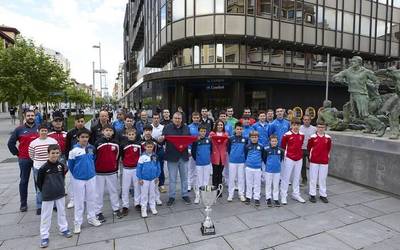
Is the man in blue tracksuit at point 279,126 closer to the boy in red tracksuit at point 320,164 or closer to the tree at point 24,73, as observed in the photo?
the boy in red tracksuit at point 320,164

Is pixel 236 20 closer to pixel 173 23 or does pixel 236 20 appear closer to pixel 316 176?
pixel 173 23

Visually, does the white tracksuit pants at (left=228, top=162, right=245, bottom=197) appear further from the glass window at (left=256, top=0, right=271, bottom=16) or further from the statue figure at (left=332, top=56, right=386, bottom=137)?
the glass window at (left=256, top=0, right=271, bottom=16)

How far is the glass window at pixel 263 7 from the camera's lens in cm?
2252

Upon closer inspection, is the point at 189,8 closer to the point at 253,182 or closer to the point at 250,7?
the point at 250,7

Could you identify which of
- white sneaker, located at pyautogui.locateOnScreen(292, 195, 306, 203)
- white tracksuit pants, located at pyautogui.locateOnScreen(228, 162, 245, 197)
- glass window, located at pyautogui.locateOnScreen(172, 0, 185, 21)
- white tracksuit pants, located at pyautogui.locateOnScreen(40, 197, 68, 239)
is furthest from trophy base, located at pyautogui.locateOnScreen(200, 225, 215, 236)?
glass window, located at pyautogui.locateOnScreen(172, 0, 185, 21)

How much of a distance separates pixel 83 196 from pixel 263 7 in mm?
21812

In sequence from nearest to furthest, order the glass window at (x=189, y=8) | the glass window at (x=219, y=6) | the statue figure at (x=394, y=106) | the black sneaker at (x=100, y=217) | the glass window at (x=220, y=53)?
1. the black sneaker at (x=100, y=217)
2. the statue figure at (x=394, y=106)
3. the glass window at (x=219, y=6)
4. the glass window at (x=189, y=8)
5. the glass window at (x=220, y=53)

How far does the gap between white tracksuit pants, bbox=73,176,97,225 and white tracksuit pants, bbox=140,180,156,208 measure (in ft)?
3.02

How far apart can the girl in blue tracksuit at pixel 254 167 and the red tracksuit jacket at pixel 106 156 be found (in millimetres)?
2905

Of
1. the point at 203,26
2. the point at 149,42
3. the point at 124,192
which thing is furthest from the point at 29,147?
the point at 149,42

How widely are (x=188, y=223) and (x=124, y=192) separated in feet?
4.89

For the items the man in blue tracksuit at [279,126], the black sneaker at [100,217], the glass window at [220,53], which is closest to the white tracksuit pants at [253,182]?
the man in blue tracksuit at [279,126]

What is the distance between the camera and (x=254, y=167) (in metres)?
6.39

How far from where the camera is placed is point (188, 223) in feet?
17.7
